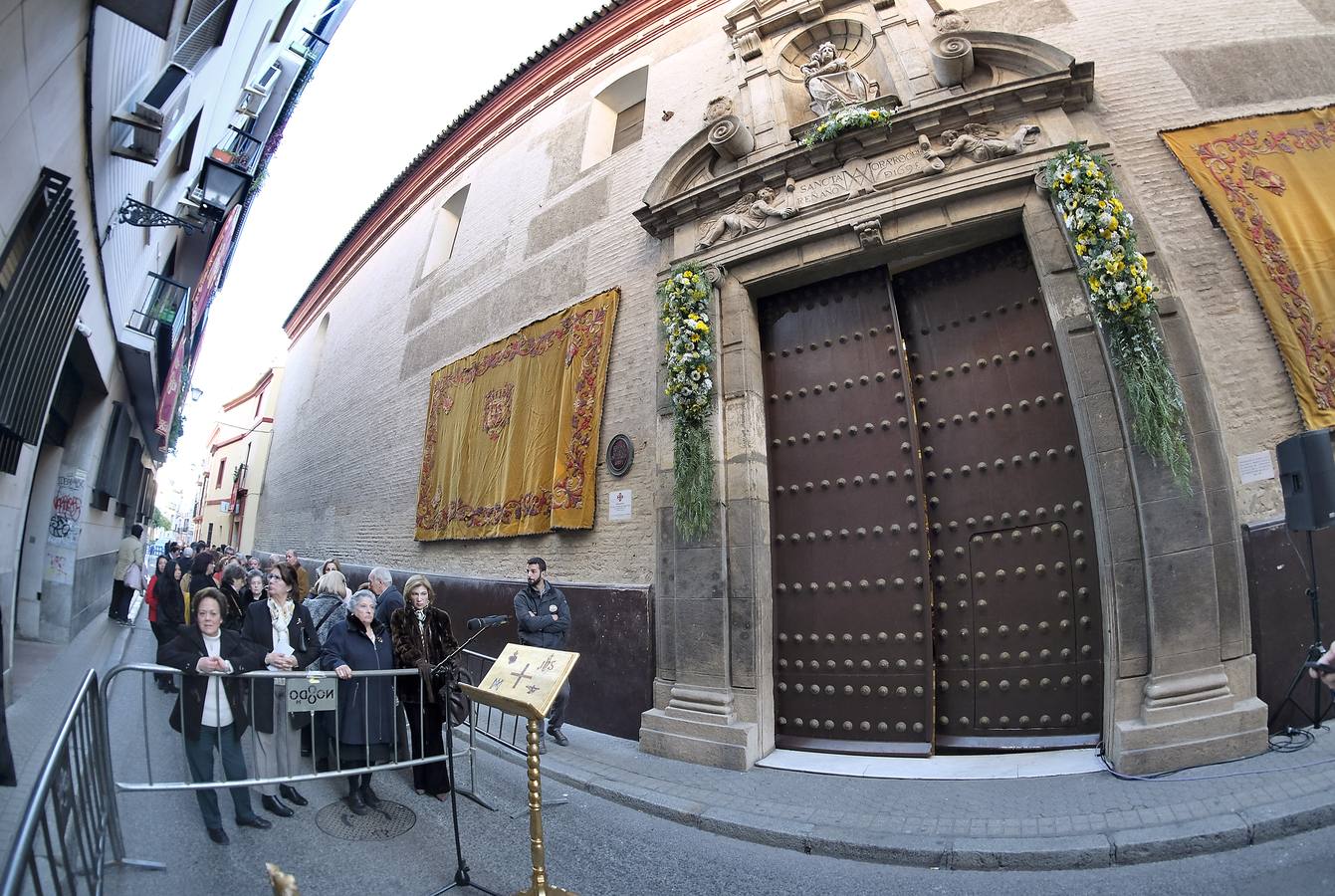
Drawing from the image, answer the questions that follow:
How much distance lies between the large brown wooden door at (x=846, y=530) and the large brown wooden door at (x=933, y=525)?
2 cm

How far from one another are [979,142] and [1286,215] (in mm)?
2392

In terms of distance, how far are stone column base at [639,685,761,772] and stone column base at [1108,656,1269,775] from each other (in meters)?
2.52

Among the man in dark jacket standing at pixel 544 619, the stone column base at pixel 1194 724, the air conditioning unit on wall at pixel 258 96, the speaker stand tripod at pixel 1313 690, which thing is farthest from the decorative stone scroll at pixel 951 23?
the air conditioning unit on wall at pixel 258 96

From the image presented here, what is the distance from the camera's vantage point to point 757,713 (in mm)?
4988

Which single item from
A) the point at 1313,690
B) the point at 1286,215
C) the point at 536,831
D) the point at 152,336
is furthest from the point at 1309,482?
the point at 152,336

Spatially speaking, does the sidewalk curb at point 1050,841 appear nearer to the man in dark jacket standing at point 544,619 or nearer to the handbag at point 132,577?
the man in dark jacket standing at point 544,619

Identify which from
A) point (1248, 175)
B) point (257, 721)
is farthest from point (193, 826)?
point (1248, 175)

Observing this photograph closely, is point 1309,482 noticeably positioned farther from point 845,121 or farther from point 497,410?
point 497,410

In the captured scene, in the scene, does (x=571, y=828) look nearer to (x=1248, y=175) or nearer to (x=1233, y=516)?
(x=1233, y=516)

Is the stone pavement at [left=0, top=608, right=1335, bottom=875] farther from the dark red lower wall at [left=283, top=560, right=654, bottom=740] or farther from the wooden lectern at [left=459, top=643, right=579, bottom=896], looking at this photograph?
the wooden lectern at [left=459, top=643, right=579, bottom=896]

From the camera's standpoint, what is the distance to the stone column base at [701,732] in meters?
4.79

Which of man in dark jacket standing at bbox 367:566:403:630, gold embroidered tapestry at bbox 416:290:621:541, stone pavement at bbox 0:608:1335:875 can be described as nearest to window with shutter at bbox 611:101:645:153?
gold embroidered tapestry at bbox 416:290:621:541

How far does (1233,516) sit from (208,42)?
10431 millimetres

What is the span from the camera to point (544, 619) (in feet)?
18.3
